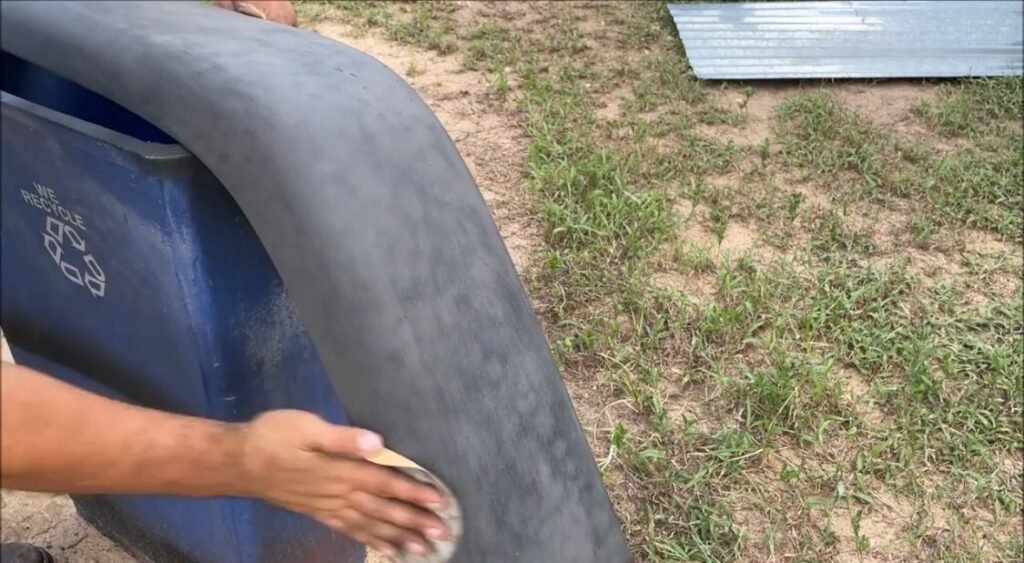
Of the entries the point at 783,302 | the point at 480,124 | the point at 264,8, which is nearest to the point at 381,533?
the point at 264,8

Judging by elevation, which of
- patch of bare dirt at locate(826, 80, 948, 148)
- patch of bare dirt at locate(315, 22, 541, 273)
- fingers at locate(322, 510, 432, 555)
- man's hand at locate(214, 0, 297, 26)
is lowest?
patch of bare dirt at locate(826, 80, 948, 148)

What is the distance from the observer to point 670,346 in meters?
2.64

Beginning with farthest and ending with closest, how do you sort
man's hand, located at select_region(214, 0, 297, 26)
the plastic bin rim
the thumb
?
man's hand, located at select_region(214, 0, 297, 26) < the plastic bin rim < the thumb

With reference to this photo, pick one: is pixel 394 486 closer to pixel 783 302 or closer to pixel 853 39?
pixel 783 302

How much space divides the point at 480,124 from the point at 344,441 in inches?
109

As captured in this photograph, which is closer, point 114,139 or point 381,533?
point 381,533

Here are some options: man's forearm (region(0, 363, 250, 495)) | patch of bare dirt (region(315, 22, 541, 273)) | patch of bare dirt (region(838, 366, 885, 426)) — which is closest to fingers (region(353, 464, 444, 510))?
man's forearm (region(0, 363, 250, 495))

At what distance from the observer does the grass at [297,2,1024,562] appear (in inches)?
87.7

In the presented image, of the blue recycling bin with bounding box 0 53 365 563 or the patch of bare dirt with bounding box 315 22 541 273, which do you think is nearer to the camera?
the blue recycling bin with bounding box 0 53 365 563

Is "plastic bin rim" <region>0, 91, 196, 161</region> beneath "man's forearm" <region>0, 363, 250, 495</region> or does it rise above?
above

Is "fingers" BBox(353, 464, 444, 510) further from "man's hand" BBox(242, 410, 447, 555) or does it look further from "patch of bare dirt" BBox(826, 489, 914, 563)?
"patch of bare dirt" BBox(826, 489, 914, 563)

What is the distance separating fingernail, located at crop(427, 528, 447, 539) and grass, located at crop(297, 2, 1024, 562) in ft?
3.29

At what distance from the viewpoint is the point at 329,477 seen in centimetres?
110

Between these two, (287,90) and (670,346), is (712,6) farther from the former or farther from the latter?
(287,90)
